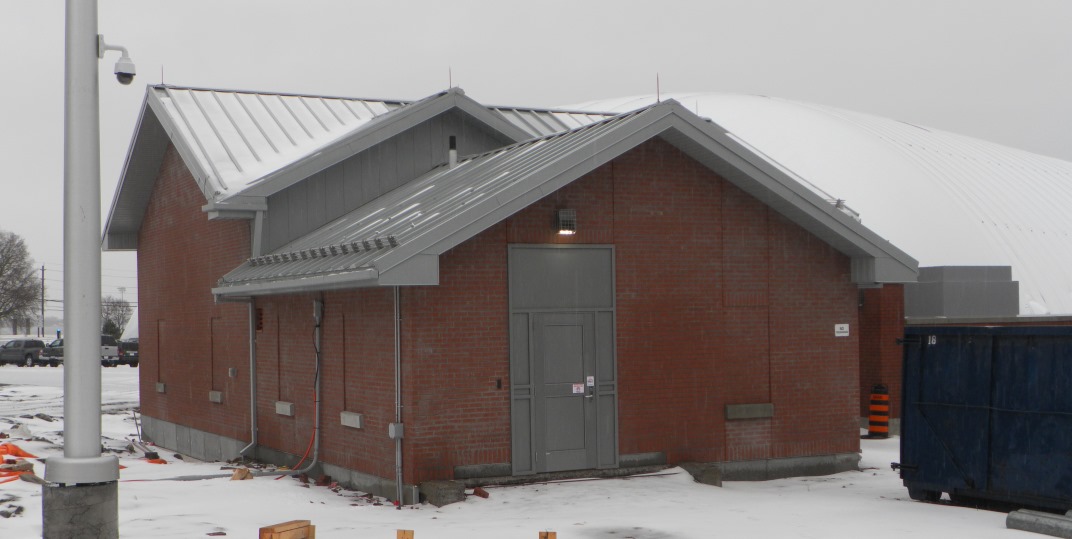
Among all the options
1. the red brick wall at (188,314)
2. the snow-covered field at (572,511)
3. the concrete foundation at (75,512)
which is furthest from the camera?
the red brick wall at (188,314)

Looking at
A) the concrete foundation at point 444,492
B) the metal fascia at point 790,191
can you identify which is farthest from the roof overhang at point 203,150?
the concrete foundation at point 444,492

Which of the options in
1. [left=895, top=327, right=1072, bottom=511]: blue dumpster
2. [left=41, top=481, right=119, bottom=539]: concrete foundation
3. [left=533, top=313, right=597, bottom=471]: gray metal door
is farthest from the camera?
[left=533, top=313, right=597, bottom=471]: gray metal door

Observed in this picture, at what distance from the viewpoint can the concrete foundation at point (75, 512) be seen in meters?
8.95

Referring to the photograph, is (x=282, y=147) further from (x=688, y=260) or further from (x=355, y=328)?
(x=688, y=260)

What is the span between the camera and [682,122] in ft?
49.6

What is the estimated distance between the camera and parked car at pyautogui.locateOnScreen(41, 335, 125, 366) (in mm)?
62688

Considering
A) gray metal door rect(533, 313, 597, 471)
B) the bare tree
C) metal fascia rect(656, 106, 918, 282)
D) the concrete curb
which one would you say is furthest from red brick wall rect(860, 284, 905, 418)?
the bare tree

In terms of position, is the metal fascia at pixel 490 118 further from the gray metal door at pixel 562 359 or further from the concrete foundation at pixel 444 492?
the concrete foundation at pixel 444 492

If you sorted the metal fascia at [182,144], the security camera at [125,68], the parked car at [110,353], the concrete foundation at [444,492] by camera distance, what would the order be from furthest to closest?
the parked car at [110,353] → the metal fascia at [182,144] → the concrete foundation at [444,492] → the security camera at [125,68]

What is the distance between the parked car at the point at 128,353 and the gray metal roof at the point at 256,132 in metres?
42.1

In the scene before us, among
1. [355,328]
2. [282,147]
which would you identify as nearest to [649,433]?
[355,328]

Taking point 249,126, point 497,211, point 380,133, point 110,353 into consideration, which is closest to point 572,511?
point 497,211

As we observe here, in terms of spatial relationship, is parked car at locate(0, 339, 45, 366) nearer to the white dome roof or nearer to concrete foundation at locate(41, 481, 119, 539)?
the white dome roof

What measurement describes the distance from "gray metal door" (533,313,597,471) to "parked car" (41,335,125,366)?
4993 centimetres
